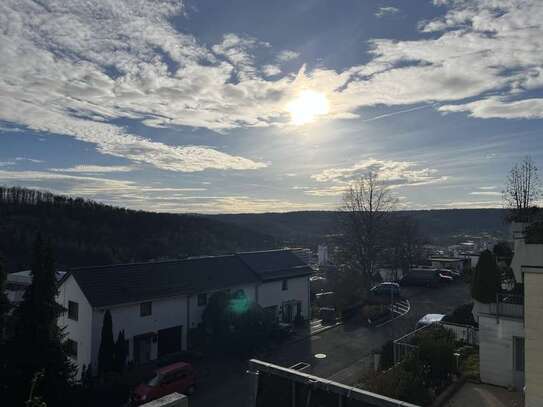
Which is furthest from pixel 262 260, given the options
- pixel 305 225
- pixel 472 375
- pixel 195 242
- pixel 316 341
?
pixel 305 225

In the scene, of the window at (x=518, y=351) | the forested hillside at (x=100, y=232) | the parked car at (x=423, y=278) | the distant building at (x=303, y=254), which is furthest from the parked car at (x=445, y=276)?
the forested hillside at (x=100, y=232)

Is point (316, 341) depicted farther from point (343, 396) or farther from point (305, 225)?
point (305, 225)

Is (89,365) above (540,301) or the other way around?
the other way around

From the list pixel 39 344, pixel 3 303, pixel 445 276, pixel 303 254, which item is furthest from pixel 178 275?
pixel 303 254

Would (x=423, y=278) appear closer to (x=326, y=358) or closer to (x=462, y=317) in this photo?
(x=462, y=317)

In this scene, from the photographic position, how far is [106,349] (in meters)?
23.4

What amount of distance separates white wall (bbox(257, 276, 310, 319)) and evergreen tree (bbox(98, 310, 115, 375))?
1283 centimetres

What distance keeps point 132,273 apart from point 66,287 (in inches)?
156

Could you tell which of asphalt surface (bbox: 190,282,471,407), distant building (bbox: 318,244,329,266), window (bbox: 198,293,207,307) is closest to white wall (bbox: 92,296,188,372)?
window (bbox: 198,293,207,307)

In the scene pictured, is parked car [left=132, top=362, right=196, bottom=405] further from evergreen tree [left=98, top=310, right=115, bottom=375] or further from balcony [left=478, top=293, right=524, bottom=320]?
balcony [left=478, top=293, right=524, bottom=320]

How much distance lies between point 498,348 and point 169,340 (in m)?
19.4

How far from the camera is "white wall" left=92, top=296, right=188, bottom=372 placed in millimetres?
23797

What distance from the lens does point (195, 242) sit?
102 meters

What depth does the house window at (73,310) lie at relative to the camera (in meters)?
25.2
